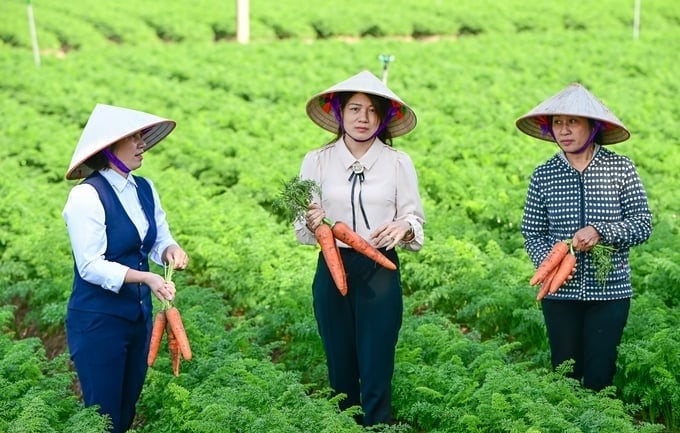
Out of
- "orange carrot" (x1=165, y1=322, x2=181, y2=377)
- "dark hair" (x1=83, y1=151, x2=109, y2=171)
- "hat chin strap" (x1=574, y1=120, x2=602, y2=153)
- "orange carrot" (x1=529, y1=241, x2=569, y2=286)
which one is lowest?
"orange carrot" (x1=165, y1=322, x2=181, y2=377)

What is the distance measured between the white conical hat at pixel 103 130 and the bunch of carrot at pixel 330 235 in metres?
0.78

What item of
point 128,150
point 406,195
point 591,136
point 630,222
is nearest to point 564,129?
point 591,136

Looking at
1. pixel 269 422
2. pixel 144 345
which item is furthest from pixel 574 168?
pixel 144 345

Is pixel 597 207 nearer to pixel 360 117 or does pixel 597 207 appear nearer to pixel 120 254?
pixel 360 117

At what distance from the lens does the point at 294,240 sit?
10055 millimetres

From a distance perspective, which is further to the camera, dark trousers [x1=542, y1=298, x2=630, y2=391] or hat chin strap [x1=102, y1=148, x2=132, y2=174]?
dark trousers [x1=542, y1=298, x2=630, y2=391]

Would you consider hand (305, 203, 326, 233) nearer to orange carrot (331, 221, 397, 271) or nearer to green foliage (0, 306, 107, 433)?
orange carrot (331, 221, 397, 271)

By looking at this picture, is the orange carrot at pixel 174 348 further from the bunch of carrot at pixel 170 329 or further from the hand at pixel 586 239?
the hand at pixel 586 239

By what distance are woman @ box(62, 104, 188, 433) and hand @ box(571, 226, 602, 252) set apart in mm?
2101

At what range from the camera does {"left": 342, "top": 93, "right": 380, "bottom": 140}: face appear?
222 inches

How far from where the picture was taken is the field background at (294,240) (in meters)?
6.05

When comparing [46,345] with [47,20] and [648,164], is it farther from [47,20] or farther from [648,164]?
[47,20]

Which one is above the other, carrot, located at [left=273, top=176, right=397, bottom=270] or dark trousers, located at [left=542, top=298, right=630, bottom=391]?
carrot, located at [left=273, top=176, right=397, bottom=270]

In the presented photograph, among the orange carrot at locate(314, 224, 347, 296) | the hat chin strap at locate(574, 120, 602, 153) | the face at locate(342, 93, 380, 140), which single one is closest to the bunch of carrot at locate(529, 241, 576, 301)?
the hat chin strap at locate(574, 120, 602, 153)
